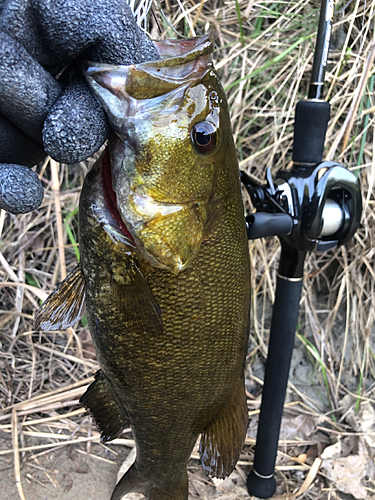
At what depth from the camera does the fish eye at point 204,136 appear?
27.7 inches

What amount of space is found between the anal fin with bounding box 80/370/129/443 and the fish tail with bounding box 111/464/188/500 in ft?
0.62

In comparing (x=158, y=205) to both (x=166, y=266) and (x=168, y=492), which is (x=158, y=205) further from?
(x=168, y=492)

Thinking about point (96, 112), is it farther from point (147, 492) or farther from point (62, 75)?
point (147, 492)

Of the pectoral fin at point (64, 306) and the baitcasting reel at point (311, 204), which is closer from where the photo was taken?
the pectoral fin at point (64, 306)

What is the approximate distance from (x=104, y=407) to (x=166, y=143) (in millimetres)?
680

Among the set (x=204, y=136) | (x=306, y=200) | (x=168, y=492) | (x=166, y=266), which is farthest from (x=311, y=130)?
(x=168, y=492)

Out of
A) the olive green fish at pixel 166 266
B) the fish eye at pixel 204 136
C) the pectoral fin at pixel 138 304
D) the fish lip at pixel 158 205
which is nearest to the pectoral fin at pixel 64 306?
the olive green fish at pixel 166 266

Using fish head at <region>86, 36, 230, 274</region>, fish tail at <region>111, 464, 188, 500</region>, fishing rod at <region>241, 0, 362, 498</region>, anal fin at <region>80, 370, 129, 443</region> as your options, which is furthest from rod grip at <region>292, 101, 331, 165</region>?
fish tail at <region>111, 464, 188, 500</region>

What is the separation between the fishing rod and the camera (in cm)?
109

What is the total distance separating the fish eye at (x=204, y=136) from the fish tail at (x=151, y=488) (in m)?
0.89

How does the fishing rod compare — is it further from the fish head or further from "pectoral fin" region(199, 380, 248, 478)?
"pectoral fin" region(199, 380, 248, 478)

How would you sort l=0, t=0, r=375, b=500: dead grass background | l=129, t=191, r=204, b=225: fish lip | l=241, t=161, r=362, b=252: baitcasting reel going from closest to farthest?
l=129, t=191, r=204, b=225: fish lip, l=241, t=161, r=362, b=252: baitcasting reel, l=0, t=0, r=375, b=500: dead grass background

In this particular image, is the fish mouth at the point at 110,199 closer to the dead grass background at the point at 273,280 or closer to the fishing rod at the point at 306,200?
the fishing rod at the point at 306,200

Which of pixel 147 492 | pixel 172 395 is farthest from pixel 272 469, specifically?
pixel 172 395
